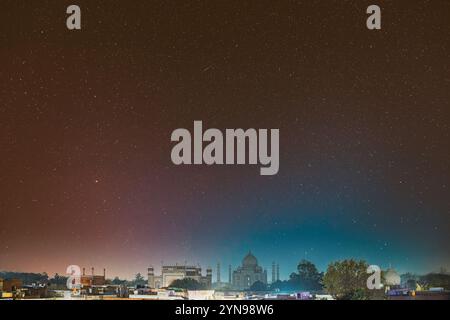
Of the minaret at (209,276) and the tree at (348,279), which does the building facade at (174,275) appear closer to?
the minaret at (209,276)

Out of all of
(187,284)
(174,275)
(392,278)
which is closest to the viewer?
(187,284)

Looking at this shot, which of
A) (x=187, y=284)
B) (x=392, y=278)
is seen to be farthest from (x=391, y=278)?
(x=187, y=284)

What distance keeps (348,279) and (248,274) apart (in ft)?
2.71

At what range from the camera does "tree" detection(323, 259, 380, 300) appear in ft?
19.4

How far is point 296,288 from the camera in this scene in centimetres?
595

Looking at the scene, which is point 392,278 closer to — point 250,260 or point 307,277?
point 307,277

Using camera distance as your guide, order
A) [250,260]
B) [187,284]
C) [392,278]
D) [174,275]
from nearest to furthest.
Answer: [187,284] < [174,275] < [250,260] < [392,278]

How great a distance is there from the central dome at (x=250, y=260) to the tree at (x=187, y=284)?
1.34ft

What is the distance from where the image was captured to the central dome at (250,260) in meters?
5.88

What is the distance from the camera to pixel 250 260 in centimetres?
589

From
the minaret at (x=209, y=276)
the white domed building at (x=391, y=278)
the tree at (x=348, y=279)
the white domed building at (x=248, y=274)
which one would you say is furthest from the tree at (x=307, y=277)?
the minaret at (x=209, y=276)
